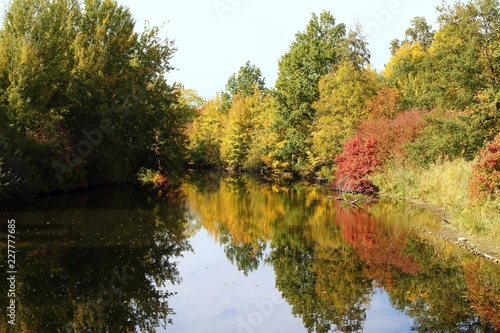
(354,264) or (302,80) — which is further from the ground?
(302,80)

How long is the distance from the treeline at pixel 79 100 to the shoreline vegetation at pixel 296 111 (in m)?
0.09

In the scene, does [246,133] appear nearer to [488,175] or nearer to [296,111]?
[296,111]

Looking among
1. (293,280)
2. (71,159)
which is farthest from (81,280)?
(71,159)

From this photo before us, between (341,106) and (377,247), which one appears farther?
(341,106)

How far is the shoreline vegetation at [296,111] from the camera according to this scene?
2544 centimetres

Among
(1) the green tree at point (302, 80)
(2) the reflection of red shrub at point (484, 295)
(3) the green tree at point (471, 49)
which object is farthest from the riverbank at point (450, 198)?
(1) the green tree at point (302, 80)

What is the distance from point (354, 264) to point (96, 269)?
23.6 ft

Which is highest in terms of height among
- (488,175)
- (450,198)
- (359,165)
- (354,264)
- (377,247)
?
(488,175)

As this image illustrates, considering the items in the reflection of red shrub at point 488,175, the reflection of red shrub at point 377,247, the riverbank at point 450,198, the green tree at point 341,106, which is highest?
the green tree at point 341,106

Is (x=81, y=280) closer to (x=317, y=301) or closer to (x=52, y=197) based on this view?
(x=317, y=301)

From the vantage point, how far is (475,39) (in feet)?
87.3

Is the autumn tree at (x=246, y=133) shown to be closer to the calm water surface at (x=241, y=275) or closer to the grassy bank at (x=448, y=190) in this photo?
the grassy bank at (x=448, y=190)

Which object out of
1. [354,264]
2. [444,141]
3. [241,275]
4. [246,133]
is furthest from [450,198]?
[246,133]

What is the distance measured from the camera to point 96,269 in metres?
13.1
